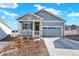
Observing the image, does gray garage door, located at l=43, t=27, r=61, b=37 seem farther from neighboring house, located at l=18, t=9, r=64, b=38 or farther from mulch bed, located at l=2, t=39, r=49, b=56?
mulch bed, located at l=2, t=39, r=49, b=56

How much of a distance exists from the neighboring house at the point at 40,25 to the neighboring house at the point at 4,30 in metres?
0.38

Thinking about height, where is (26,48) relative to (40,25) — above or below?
below

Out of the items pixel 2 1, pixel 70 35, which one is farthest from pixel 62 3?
pixel 2 1

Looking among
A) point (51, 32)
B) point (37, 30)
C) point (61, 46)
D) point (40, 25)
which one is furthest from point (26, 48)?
point (61, 46)

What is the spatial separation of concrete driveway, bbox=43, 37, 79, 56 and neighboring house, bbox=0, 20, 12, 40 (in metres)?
1.31

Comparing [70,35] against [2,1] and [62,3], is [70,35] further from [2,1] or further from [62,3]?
[2,1]

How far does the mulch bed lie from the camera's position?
12.2 metres

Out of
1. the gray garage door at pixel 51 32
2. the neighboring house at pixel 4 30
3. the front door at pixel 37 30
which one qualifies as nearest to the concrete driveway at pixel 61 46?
the gray garage door at pixel 51 32

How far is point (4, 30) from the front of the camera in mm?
12469

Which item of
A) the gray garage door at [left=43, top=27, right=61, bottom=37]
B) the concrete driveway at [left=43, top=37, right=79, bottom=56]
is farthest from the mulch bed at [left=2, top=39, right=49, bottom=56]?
the gray garage door at [left=43, top=27, right=61, bottom=37]

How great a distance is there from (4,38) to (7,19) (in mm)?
663

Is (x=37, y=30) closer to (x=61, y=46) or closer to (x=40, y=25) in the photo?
(x=40, y=25)

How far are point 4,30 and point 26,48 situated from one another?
3.25 ft

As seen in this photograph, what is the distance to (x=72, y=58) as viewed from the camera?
39.5 ft
